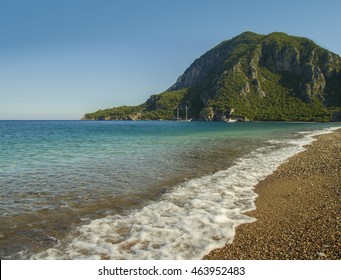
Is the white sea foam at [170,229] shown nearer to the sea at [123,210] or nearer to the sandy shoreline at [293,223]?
the sea at [123,210]

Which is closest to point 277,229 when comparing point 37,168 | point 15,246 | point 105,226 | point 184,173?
point 105,226

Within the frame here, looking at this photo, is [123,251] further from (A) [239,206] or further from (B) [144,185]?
(B) [144,185]

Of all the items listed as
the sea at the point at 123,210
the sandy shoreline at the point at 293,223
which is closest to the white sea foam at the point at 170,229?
the sea at the point at 123,210

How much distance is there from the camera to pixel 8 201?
12.1 meters

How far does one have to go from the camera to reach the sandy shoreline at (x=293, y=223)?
6.94 m

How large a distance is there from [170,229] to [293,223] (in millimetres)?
3810

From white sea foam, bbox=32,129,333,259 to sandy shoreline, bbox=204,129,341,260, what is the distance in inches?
20.2

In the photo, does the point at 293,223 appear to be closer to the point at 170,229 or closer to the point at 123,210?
the point at 170,229

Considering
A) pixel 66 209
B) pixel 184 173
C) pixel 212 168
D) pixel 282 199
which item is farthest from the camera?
pixel 212 168

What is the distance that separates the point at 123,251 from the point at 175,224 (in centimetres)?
229

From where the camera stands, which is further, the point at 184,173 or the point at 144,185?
the point at 184,173

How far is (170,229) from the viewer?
894 centimetres

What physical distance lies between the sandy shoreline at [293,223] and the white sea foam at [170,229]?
512 millimetres
